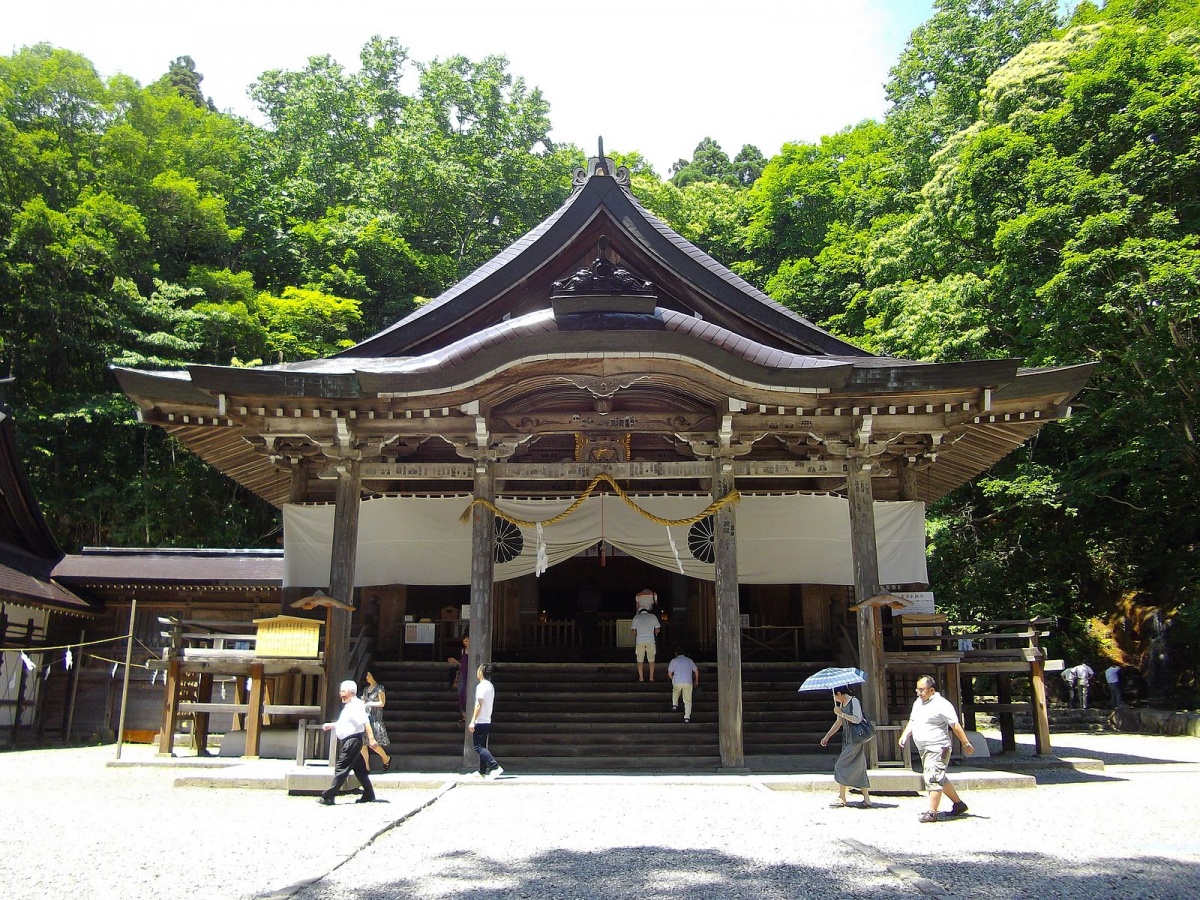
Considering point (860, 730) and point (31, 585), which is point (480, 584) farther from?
point (31, 585)

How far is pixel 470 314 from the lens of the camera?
12.7 meters

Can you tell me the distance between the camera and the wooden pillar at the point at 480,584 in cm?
1017

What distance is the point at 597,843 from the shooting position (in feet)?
20.6

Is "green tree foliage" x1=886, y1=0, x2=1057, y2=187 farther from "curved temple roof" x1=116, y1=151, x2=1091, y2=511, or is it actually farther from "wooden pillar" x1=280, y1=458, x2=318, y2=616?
"wooden pillar" x1=280, y1=458, x2=318, y2=616

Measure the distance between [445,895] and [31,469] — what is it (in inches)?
978

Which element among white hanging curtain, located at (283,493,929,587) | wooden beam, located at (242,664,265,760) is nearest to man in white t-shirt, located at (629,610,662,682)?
white hanging curtain, located at (283,493,929,587)

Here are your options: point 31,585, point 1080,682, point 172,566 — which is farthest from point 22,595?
point 1080,682

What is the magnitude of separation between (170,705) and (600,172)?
375 inches

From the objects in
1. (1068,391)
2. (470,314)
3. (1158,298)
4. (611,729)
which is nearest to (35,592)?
(470,314)

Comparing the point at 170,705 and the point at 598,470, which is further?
the point at 170,705

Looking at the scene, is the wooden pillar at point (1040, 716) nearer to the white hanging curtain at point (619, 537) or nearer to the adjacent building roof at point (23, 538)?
the white hanging curtain at point (619, 537)

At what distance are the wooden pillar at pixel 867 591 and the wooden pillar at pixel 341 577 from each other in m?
5.84

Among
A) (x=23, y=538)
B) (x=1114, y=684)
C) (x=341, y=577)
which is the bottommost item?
(x=1114, y=684)

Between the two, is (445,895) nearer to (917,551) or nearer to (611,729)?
(611,729)
